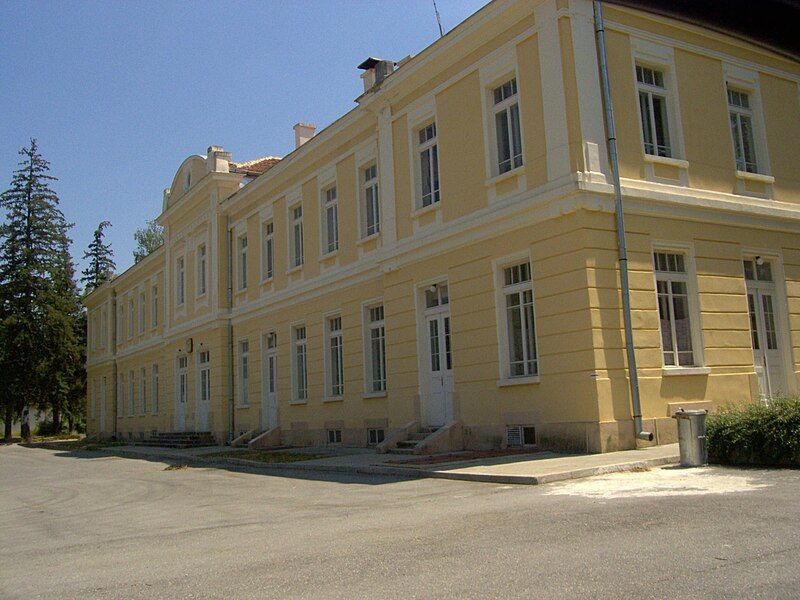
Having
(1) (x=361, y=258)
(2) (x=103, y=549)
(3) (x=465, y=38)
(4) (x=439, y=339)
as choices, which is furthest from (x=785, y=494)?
(1) (x=361, y=258)

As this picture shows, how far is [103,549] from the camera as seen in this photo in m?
7.99

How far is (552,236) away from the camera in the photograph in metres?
14.4

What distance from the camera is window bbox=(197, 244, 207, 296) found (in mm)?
31434

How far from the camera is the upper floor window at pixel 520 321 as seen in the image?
15109mm

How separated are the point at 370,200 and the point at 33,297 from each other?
3135cm

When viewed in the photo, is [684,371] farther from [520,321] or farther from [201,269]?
[201,269]

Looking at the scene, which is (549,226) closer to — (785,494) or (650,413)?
(650,413)

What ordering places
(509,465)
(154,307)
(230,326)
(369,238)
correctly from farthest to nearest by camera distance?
(154,307), (230,326), (369,238), (509,465)

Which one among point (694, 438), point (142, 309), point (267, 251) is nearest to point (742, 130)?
point (694, 438)

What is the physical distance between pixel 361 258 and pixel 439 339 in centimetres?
438

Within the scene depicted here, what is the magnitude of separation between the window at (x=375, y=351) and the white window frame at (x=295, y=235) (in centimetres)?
481

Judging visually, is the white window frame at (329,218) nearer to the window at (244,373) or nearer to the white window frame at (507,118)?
the window at (244,373)

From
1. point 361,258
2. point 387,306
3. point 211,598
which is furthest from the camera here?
point 361,258

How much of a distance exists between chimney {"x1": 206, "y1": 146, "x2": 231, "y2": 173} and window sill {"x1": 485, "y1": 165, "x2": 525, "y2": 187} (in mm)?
16331
